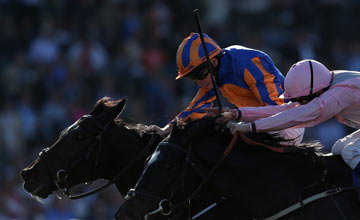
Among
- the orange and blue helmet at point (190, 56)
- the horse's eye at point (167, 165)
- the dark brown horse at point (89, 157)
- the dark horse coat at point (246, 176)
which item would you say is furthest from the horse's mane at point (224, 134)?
the dark brown horse at point (89, 157)

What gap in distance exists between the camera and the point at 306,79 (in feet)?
14.9

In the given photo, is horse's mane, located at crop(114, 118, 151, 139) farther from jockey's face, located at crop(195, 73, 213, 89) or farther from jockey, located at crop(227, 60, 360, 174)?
jockey, located at crop(227, 60, 360, 174)

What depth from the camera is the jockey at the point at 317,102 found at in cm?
446

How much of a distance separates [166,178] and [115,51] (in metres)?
7.17

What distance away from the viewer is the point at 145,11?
11.9 metres

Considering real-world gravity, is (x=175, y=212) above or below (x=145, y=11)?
below

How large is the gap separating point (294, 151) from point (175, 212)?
0.84 metres

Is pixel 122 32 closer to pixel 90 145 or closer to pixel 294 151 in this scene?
pixel 90 145

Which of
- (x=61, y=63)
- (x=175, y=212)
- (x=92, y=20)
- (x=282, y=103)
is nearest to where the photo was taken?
(x=175, y=212)

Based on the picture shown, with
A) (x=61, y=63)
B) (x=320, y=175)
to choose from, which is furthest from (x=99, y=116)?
(x=61, y=63)

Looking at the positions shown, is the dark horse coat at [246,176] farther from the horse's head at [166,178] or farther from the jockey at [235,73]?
the jockey at [235,73]

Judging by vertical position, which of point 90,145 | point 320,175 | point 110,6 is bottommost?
point 320,175

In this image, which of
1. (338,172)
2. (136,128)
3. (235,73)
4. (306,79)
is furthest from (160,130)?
(338,172)

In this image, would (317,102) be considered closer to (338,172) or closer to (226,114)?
(338,172)
